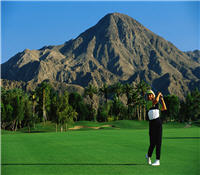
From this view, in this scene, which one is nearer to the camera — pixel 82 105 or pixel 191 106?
pixel 191 106

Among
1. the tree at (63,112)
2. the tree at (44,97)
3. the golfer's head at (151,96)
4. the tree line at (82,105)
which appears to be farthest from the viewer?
the tree at (44,97)

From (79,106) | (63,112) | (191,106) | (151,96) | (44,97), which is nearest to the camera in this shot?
(151,96)

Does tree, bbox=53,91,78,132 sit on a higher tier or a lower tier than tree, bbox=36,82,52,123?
lower

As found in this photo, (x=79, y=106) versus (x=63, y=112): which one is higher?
(x=79, y=106)

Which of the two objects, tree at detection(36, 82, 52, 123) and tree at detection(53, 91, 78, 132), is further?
tree at detection(36, 82, 52, 123)

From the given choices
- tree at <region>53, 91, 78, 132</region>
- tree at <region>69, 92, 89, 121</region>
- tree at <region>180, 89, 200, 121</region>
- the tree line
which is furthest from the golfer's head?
tree at <region>180, 89, 200, 121</region>

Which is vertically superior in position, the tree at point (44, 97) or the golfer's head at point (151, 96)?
the tree at point (44, 97)

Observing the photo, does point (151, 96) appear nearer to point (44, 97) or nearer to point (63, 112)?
point (63, 112)

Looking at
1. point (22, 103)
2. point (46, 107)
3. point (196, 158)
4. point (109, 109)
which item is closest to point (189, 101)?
point (109, 109)

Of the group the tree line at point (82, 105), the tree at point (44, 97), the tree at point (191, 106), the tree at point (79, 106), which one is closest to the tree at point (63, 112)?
the tree line at point (82, 105)

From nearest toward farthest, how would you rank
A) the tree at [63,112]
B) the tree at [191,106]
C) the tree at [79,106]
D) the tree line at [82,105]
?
the tree at [63,112], the tree line at [82,105], the tree at [191,106], the tree at [79,106]

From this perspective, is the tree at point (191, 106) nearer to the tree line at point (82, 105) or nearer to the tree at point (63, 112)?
the tree line at point (82, 105)

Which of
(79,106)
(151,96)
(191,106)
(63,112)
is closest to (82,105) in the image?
(79,106)

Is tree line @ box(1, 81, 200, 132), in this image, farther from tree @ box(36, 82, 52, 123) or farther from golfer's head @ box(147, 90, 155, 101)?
golfer's head @ box(147, 90, 155, 101)
